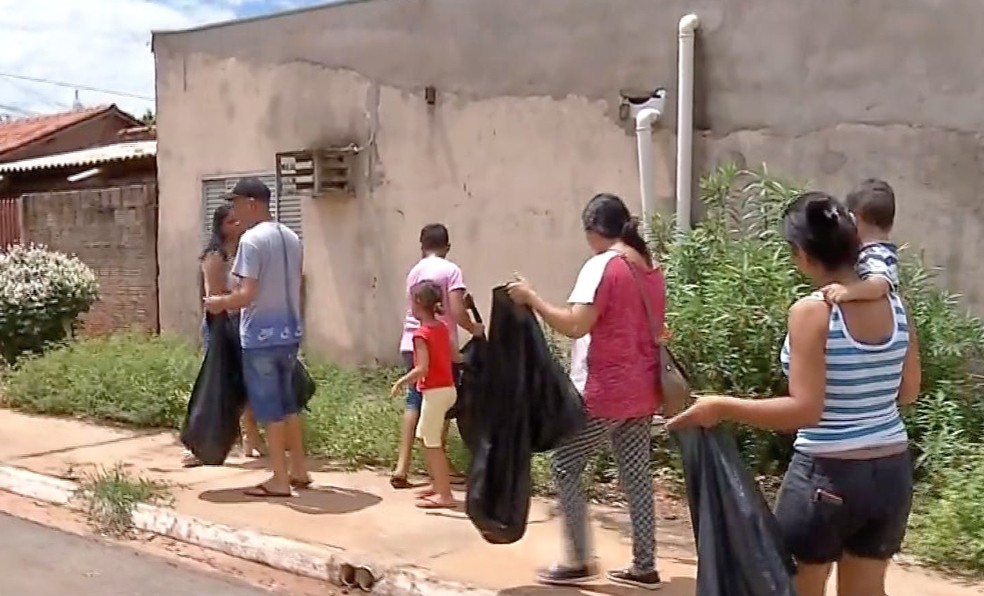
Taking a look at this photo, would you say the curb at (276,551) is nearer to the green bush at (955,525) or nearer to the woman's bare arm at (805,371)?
the green bush at (955,525)

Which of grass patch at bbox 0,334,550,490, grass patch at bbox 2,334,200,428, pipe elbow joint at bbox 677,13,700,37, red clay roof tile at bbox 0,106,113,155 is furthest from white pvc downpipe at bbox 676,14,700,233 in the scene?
red clay roof tile at bbox 0,106,113,155

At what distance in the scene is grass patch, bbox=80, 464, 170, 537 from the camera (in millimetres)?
6984

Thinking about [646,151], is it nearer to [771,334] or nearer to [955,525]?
[771,334]

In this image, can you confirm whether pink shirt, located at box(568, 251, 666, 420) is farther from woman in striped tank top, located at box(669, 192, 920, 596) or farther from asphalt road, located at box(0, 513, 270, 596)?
asphalt road, located at box(0, 513, 270, 596)

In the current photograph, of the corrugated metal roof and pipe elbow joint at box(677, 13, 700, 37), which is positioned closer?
pipe elbow joint at box(677, 13, 700, 37)

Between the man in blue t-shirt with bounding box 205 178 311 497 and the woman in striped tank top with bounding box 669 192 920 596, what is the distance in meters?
3.80

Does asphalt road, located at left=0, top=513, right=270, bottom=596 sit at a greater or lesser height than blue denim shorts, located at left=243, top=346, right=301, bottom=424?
lesser

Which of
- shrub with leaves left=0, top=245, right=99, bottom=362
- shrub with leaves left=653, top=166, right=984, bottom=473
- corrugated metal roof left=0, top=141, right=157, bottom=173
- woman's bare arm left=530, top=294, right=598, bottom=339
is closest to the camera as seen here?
woman's bare arm left=530, top=294, right=598, bottom=339

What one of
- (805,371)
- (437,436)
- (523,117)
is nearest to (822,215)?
(805,371)

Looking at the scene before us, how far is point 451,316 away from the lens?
6.97m

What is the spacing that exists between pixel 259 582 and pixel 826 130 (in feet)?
15.6

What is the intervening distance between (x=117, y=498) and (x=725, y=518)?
440 cm

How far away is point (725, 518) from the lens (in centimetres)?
387

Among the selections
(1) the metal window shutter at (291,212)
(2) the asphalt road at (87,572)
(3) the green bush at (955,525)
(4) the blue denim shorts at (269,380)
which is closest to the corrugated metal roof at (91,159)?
(1) the metal window shutter at (291,212)
